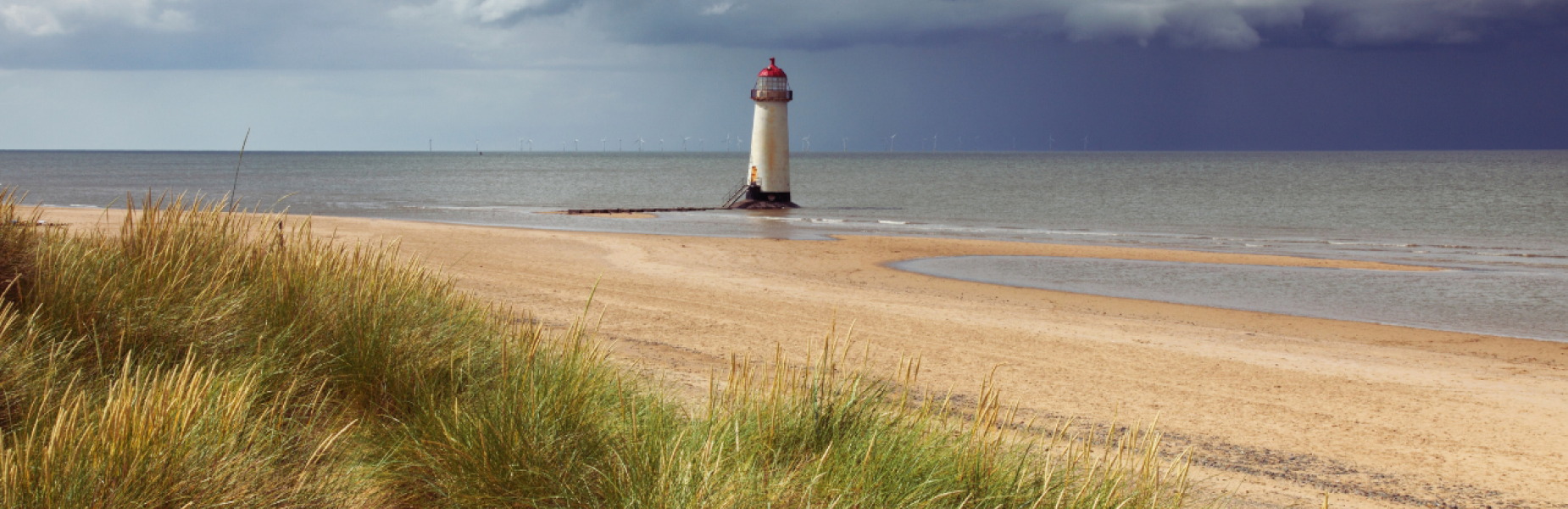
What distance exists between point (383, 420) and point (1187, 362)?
26.4ft

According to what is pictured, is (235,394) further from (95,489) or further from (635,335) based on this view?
(635,335)

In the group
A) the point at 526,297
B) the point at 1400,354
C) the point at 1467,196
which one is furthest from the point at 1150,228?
the point at 1467,196

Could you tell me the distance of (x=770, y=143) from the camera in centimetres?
4128

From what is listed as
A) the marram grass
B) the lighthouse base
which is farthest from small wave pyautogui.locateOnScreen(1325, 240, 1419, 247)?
the marram grass

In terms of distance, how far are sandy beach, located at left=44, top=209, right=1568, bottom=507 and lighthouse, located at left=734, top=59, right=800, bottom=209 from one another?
21.7 metres

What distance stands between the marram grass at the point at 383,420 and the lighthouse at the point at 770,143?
35318 millimetres

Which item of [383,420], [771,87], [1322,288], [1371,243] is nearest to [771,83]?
[771,87]

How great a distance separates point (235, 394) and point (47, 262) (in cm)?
266

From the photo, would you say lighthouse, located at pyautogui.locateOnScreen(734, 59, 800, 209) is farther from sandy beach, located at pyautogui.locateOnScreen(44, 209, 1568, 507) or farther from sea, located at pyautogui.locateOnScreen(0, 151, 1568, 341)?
sandy beach, located at pyautogui.locateOnScreen(44, 209, 1568, 507)

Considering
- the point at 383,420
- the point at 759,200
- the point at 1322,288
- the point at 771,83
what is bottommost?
the point at 1322,288

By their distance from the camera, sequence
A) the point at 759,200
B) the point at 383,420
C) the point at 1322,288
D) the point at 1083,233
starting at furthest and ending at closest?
the point at 759,200, the point at 1083,233, the point at 1322,288, the point at 383,420

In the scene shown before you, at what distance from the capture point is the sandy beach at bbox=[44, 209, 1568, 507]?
21.0 ft

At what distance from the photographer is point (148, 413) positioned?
2.91 meters

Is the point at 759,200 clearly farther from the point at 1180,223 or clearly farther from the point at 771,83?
the point at 1180,223
